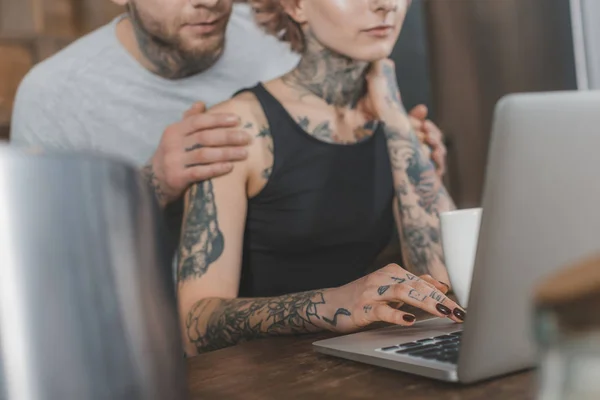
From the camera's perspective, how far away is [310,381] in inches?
21.6

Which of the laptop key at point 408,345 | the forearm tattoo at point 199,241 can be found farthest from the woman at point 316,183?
the laptop key at point 408,345

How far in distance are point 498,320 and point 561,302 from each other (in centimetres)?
24

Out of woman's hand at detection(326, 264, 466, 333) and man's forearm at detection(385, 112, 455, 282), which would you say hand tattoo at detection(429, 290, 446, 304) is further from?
man's forearm at detection(385, 112, 455, 282)

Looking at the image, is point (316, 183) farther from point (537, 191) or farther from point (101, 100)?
point (537, 191)

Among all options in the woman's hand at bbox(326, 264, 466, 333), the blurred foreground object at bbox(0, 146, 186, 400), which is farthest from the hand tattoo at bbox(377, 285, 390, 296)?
the blurred foreground object at bbox(0, 146, 186, 400)

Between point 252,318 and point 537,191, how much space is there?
0.62 m

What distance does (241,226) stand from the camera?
4.12 feet

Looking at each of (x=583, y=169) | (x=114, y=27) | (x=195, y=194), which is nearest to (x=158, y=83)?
(x=114, y=27)

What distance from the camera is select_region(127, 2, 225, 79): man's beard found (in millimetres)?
1306

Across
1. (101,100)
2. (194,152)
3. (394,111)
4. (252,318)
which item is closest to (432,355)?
(252,318)

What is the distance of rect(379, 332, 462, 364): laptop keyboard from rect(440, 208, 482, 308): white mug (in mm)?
137

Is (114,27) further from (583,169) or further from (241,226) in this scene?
(583,169)

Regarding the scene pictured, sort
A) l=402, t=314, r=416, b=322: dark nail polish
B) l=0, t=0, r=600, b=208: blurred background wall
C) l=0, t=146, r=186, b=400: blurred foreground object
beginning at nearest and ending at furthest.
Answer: l=0, t=146, r=186, b=400: blurred foreground object
l=402, t=314, r=416, b=322: dark nail polish
l=0, t=0, r=600, b=208: blurred background wall

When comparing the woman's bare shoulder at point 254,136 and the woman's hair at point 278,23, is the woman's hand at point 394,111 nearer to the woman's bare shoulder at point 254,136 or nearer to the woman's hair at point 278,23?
the woman's hair at point 278,23
